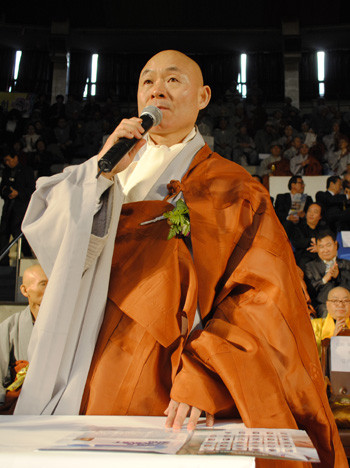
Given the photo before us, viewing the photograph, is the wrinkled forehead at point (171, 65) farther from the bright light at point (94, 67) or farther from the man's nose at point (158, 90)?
the bright light at point (94, 67)

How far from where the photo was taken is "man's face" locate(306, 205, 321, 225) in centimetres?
546

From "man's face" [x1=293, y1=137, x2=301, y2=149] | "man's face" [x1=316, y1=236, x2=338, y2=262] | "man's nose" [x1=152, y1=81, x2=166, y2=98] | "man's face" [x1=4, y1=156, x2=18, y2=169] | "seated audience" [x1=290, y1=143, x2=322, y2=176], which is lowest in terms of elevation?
"man's face" [x1=316, y1=236, x2=338, y2=262]

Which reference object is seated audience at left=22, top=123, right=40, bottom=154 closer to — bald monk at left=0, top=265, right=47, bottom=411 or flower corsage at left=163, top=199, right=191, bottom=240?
bald monk at left=0, top=265, right=47, bottom=411

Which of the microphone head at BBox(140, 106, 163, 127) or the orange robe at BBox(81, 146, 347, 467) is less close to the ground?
the microphone head at BBox(140, 106, 163, 127)

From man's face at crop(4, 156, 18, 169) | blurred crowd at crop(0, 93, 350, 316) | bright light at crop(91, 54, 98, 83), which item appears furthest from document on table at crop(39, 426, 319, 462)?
bright light at crop(91, 54, 98, 83)

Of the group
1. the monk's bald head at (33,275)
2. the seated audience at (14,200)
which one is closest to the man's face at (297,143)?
the seated audience at (14,200)

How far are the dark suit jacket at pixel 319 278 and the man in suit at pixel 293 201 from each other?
120 cm

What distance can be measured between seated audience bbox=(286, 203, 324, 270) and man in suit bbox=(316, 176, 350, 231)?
0.20 m

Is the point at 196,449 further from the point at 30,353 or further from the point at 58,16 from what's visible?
the point at 58,16

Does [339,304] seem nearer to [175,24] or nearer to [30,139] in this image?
A: [30,139]

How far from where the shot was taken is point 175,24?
11523 mm

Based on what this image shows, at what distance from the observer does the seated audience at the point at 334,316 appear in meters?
3.84

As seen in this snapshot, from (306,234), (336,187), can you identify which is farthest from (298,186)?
(306,234)

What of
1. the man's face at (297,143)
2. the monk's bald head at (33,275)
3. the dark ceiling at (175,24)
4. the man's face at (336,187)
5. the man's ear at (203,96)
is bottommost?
the monk's bald head at (33,275)
